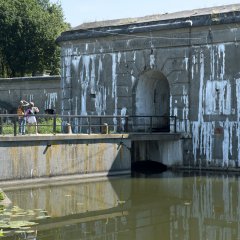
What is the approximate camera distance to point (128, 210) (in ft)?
54.2

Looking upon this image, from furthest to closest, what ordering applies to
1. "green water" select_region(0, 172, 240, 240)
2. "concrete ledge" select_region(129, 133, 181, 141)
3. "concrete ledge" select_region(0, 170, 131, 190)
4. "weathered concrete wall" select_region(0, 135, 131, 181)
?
"concrete ledge" select_region(129, 133, 181, 141) → "weathered concrete wall" select_region(0, 135, 131, 181) → "concrete ledge" select_region(0, 170, 131, 190) → "green water" select_region(0, 172, 240, 240)

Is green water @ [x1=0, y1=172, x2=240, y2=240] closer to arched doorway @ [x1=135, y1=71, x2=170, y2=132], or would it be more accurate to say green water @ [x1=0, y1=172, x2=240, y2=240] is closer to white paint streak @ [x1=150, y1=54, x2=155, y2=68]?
arched doorway @ [x1=135, y1=71, x2=170, y2=132]

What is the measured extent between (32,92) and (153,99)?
12.4 metres

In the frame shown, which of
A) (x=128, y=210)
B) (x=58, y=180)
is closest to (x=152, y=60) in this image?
(x=58, y=180)

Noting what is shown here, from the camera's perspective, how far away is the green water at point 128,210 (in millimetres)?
13633

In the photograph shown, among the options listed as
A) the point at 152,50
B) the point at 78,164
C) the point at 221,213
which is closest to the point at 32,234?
the point at 221,213

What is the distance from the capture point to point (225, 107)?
1038 inches

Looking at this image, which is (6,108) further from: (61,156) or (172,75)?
(61,156)

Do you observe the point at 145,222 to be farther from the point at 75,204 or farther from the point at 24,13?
the point at 24,13

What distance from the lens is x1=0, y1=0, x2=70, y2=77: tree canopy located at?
164 ft

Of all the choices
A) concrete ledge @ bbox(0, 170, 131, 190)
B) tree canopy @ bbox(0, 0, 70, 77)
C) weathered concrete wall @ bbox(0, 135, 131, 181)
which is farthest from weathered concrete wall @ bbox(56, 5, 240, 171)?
tree canopy @ bbox(0, 0, 70, 77)

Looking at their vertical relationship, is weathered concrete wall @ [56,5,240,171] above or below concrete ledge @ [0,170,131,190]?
above

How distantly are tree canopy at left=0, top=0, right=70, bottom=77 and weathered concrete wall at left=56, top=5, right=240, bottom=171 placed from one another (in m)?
19.0

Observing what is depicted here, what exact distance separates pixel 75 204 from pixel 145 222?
124 inches
